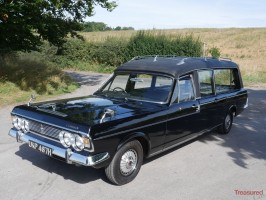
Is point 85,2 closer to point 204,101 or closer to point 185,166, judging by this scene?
point 204,101

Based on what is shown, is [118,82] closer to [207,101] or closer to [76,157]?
[207,101]

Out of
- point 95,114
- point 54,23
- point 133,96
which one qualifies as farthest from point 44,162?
point 54,23

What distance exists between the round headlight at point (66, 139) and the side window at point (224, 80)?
12.6 ft

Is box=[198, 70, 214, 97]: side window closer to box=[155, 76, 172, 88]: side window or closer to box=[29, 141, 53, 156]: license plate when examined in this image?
box=[155, 76, 172, 88]: side window

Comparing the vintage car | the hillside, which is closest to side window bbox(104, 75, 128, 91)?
the vintage car

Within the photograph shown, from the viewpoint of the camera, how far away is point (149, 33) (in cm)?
2769

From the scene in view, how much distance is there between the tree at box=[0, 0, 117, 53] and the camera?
11.2 metres

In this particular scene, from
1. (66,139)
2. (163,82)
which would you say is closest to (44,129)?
(66,139)

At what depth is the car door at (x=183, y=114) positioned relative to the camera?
18.2ft

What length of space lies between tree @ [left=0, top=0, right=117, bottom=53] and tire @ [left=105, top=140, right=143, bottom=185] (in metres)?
7.45

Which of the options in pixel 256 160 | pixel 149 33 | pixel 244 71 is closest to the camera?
pixel 256 160

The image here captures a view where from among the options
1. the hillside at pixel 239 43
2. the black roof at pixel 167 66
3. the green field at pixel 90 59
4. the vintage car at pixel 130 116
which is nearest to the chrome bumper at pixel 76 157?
the vintage car at pixel 130 116

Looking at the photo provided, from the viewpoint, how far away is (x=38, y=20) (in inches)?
485

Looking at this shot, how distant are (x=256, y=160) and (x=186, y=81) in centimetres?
197
